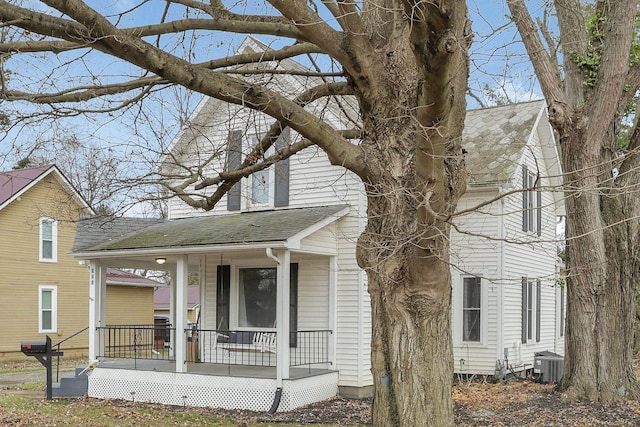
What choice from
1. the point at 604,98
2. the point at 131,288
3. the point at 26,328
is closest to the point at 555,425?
the point at 604,98

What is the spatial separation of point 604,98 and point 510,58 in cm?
538

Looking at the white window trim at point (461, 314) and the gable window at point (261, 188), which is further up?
the gable window at point (261, 188)

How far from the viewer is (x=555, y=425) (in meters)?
9.85

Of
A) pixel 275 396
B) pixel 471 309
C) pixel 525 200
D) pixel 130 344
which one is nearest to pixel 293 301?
pixel 275 396

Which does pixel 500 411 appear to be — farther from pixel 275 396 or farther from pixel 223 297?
pixel 223 297

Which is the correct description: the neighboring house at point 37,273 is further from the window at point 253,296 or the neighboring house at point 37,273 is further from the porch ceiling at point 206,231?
the window at point 253,296

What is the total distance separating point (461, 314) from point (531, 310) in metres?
2.90

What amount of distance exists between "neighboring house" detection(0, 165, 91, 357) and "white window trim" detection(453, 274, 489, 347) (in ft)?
42.5

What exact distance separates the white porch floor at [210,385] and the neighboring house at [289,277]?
2 centimetres

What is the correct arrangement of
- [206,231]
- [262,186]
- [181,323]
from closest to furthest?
1. [181,323]
2. [206,231]
3. [262,186]

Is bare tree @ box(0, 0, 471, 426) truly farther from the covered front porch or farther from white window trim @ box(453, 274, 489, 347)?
white window trim @ box(453, 274, 489, 347)

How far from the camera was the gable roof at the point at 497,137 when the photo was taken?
15305 millimetres

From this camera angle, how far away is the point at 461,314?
15695 millimetres

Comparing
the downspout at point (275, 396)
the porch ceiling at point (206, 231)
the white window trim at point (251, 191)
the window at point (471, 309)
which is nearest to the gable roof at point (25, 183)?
the porch ceiling at point (206, 231)
